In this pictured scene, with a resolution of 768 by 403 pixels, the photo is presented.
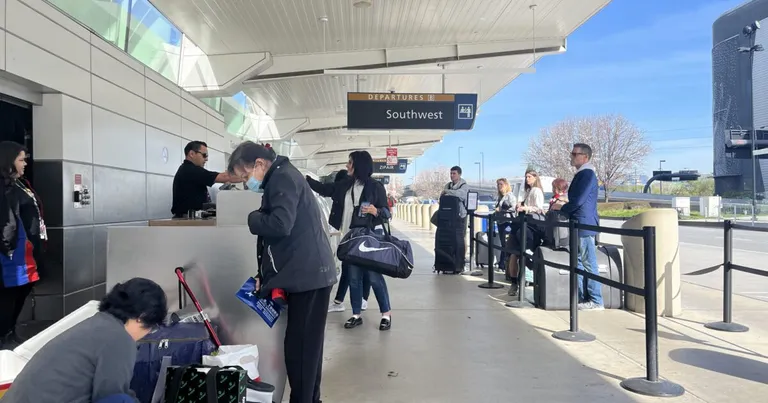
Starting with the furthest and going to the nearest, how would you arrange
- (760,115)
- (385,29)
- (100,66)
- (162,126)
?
(760,115)
(385,29)
(162,126)
(100,66)

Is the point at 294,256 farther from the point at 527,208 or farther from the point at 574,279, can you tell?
the point at 527,208

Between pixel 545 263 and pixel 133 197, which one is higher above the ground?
pixel 133 197

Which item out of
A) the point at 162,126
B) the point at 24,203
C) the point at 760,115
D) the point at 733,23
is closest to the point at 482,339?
the point at 24,203

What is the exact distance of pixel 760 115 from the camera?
5122 cm

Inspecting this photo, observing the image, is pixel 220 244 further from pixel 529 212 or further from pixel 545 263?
pixel 529 212

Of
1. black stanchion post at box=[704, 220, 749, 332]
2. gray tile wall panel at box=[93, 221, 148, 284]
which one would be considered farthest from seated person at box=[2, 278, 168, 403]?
black stanchion post at box=[704, 220, 749, 332]

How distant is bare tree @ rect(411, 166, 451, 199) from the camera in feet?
208

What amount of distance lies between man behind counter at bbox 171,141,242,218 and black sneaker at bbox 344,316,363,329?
1.86m

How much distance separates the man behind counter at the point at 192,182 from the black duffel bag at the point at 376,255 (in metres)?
1.39

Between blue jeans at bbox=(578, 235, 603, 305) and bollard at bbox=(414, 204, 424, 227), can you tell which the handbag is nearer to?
blue jeans at bbox=(578, 235, 603, 305)

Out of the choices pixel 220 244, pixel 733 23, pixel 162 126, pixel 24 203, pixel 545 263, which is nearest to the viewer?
pixel 220 244

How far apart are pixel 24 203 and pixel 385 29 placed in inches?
273

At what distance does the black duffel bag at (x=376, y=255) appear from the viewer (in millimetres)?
4789

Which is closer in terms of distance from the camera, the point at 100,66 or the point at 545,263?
the point at 545,263
